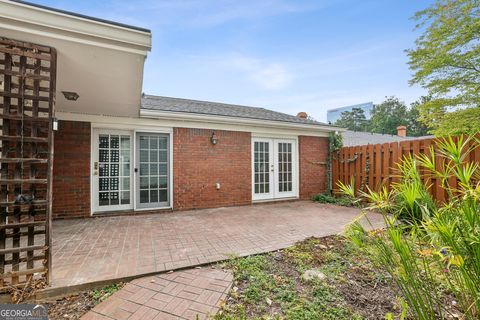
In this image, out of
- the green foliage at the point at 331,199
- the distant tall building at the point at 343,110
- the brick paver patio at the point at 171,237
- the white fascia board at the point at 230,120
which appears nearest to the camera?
the brick paver patio at the point at 171,237

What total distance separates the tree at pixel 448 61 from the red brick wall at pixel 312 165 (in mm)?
3649

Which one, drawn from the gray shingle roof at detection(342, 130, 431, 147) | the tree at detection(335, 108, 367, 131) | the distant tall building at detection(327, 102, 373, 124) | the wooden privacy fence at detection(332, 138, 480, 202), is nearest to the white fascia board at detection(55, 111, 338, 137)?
the wooden privacy fence at detection(332, 138, 480, 202)

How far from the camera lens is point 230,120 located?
243 inches

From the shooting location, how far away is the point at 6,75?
2.10m

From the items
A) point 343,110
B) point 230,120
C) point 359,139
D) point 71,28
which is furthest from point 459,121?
point 343,110

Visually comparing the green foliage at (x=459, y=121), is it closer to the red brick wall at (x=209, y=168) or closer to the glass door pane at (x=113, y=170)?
the red brick wall at (x=209, y=168)

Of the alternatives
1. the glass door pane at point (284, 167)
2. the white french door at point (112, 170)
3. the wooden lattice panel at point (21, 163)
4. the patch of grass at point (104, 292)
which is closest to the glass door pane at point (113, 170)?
the white french door at point (112, 170)

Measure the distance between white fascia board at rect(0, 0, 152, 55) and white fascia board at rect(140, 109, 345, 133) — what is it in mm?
3029

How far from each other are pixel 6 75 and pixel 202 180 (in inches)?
172

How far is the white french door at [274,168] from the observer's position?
6.83m

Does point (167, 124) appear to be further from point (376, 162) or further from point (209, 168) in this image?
point (376, 162)

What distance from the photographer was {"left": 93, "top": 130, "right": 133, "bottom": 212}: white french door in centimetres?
517

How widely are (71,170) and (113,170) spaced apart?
849 millimetres

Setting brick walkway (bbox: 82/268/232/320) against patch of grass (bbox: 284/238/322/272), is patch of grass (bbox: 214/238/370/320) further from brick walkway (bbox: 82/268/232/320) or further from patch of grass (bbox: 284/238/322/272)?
brick walkway (bbox: 82/268/232/320)
